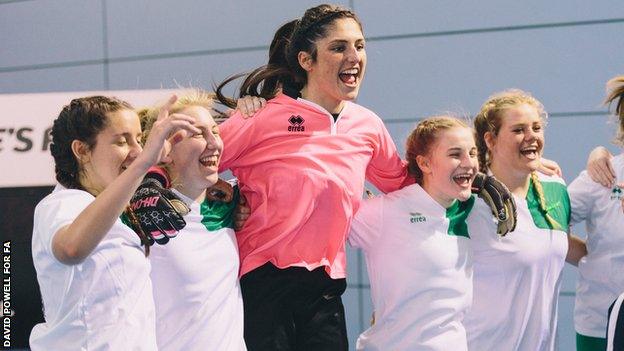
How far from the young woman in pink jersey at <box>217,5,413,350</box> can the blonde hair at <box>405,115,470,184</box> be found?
0.61 feet

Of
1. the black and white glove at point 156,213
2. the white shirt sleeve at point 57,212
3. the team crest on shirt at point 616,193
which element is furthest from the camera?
the team crest on shirt at point 616,193

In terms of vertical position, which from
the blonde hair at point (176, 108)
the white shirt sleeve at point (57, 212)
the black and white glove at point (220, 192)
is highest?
the blonde hair at point (176, 108)

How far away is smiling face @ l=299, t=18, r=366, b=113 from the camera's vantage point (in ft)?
10.2

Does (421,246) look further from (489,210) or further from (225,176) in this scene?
(225,176)

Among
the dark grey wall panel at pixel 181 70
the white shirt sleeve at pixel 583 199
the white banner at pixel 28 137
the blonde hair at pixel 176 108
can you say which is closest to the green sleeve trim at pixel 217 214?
the blonde hair at pixel 176 108

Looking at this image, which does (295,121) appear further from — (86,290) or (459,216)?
(86,290)

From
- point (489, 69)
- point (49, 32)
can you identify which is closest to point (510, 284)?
point (489, 69)

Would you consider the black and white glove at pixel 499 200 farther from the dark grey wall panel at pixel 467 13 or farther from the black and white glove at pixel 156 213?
the dark grey wall panel at pixel 467 13

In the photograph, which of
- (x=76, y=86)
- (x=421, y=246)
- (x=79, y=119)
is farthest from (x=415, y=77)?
(x=79, y=119)

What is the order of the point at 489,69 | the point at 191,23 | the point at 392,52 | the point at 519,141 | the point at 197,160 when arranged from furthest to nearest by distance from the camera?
the point at 191,23 < the point at 392,52 < the point at 489,69 < the point at 519,141 < the point at 197,160

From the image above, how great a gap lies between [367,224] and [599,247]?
104cm

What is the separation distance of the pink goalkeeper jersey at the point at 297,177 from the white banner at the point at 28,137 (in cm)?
104

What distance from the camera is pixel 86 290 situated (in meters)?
2.36

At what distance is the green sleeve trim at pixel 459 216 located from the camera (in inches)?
130
